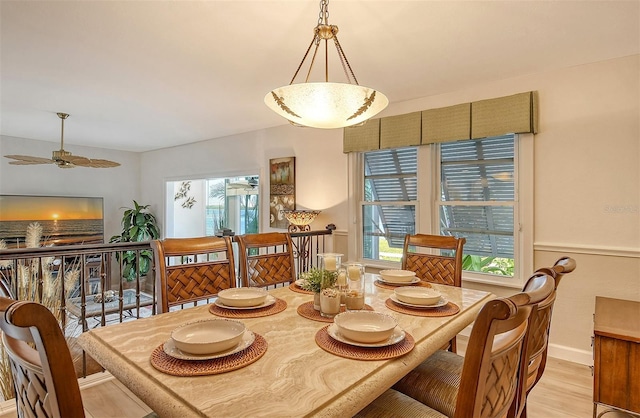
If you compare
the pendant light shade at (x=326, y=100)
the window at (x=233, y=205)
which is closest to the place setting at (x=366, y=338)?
the pendant light shade at (x=326, y=100)

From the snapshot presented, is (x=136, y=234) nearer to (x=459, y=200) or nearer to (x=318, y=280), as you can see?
(x=459, y=200)

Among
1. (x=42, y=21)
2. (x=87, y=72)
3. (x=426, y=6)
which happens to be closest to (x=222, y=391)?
(x=426, y=6)

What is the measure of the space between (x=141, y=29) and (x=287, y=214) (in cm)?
231

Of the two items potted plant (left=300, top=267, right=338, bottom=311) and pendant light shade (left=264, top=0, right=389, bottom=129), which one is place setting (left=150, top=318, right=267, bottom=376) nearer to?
potted plant (left=300, top=267, right=338, bottom=311)

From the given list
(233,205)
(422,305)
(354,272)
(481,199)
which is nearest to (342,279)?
(354,272)

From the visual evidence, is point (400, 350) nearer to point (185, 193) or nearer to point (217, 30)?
point (217, 30)

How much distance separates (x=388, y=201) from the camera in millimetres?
3729

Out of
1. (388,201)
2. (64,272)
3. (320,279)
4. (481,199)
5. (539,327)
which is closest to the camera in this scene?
(539,327)

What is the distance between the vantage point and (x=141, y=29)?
7.04ft

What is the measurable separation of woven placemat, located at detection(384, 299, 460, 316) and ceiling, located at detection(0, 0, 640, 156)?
157 cm

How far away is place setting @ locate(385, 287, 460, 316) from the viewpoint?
1.44 metres

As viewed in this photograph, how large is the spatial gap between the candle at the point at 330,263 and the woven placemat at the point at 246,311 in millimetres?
252

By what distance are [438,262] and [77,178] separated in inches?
248

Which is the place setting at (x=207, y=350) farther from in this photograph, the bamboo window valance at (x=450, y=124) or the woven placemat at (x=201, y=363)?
the bamboo window valance at (x=450, y=124)
